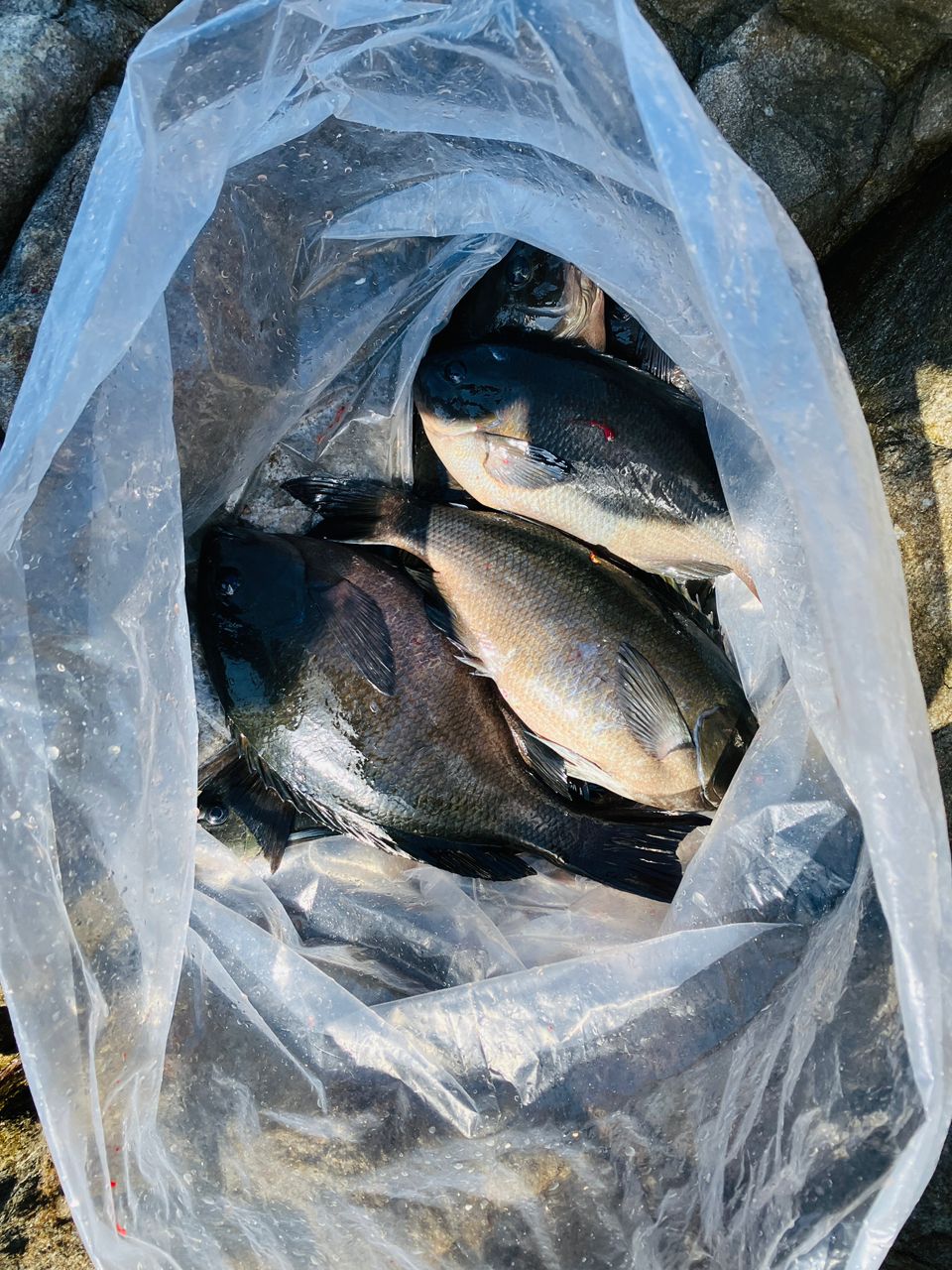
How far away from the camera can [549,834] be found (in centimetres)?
170

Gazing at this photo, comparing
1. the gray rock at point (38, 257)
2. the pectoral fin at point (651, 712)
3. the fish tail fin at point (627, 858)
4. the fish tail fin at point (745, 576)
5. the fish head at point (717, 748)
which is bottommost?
the fish tail fin at point (627, 858)

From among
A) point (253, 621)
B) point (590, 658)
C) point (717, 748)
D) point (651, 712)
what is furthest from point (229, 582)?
point (717, 748)

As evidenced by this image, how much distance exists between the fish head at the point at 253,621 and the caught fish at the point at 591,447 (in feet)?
1.36

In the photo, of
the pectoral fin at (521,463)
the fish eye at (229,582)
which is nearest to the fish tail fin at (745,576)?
the pectoral fin at (521,463)

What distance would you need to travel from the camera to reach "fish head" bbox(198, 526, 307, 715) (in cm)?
167

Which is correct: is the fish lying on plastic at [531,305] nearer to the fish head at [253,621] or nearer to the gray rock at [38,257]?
the fish head at [253,621]

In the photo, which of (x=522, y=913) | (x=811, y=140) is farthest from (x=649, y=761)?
(x=811, y=140)

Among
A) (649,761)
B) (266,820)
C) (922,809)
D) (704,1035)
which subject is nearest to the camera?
(922,809)

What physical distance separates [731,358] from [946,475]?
1.99 ft

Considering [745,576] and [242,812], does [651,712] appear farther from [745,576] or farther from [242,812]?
[242,812]

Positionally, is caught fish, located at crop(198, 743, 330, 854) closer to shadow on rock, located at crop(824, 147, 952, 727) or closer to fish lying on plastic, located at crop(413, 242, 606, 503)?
fish lying on plastic, located at crop(413, 242, 606, 503)

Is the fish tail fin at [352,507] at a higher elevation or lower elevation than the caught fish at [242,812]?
higher

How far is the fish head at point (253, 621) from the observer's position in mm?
1667

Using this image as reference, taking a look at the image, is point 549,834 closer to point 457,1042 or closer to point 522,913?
point 522,913
